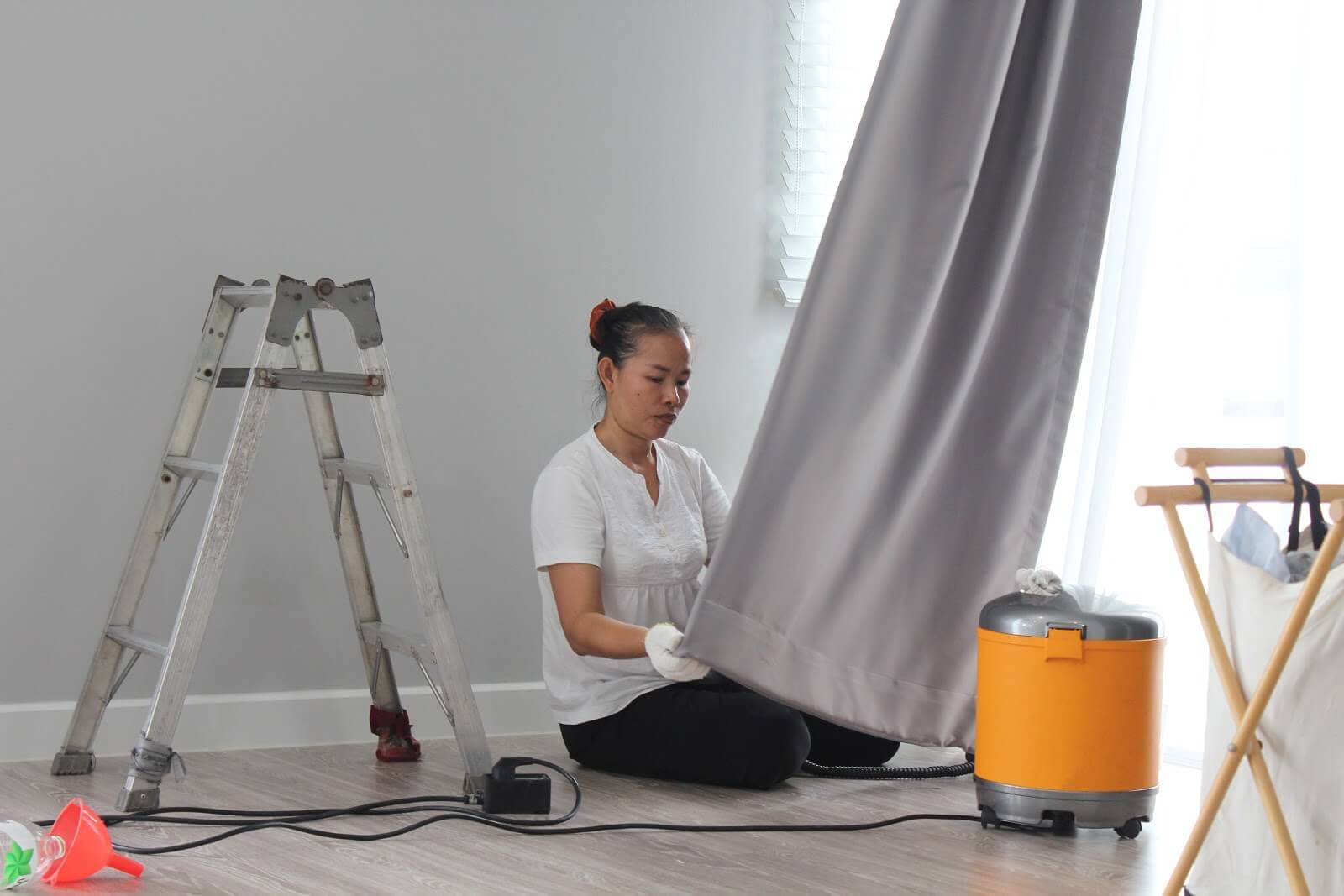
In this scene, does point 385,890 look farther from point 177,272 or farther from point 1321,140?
point 1321,140

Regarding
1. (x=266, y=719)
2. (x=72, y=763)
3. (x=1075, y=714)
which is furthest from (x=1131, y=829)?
(x=72, y=763)

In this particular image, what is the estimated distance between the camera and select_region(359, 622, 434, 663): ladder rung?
232cm

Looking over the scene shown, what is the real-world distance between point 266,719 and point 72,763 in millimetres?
392

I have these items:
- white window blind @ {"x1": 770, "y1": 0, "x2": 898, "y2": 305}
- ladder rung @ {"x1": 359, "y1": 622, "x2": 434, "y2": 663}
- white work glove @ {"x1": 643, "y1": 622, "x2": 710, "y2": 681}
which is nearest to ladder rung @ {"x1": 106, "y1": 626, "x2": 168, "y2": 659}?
ladder rung @ {"x1": 359, "y1": 622, "x2": 434, "y2": 663}

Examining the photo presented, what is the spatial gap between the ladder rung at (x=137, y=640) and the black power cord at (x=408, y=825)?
0.82ft

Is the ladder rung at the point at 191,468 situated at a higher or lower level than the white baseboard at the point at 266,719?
higher

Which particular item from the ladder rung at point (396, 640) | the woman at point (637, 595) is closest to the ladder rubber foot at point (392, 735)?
the ladder rung at point (396, 640)

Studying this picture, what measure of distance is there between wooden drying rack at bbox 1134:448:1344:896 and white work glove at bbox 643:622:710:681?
78cm

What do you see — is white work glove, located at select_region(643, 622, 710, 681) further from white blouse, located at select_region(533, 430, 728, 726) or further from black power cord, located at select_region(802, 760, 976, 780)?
black power cord, located at select_region(802, 760, 976, 780)

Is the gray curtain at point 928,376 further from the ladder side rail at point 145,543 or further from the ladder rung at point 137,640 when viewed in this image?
the ladder side rail at point 145,543

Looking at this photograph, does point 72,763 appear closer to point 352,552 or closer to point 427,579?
point 352,552

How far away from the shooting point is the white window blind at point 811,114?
3193 millimetres

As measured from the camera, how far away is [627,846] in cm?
194

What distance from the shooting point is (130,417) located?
8.41ft
